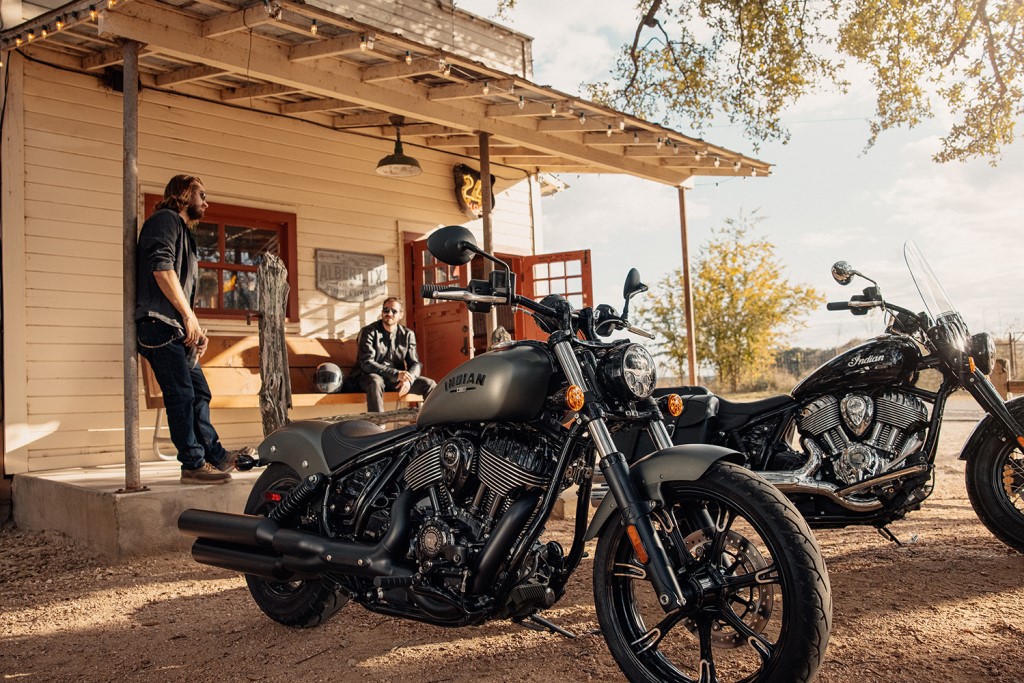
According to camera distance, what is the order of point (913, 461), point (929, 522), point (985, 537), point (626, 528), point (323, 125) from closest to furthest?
point (626, 528)
point (913, 461)
point (985, 537)
point (929, 522)
point (323, 125)

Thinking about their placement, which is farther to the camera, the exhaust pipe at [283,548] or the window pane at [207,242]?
the window pane at [207,242]

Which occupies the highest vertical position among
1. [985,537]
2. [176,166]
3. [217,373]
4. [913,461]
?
[176,166]

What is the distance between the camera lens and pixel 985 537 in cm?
496

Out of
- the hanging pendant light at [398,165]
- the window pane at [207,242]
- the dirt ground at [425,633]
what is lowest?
the dirt ground at [425,633]

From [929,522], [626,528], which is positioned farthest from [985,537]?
[626,528]

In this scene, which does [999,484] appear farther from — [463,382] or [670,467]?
[463,382]

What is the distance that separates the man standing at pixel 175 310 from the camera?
5215 mm

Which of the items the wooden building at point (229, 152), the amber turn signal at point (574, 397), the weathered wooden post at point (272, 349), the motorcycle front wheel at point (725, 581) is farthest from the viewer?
the weathered wooden post at point (272, 349)

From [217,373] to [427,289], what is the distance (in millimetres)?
5206

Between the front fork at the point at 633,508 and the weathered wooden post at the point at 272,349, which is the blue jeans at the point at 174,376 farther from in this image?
the front fork at the point at 633,508

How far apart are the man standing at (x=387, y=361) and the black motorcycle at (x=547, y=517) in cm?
446

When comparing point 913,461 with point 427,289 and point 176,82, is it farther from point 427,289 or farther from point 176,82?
point 176,82

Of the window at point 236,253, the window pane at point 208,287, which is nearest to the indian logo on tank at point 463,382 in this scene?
the window at point 236,253

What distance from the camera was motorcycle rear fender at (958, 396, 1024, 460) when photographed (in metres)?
4.31
